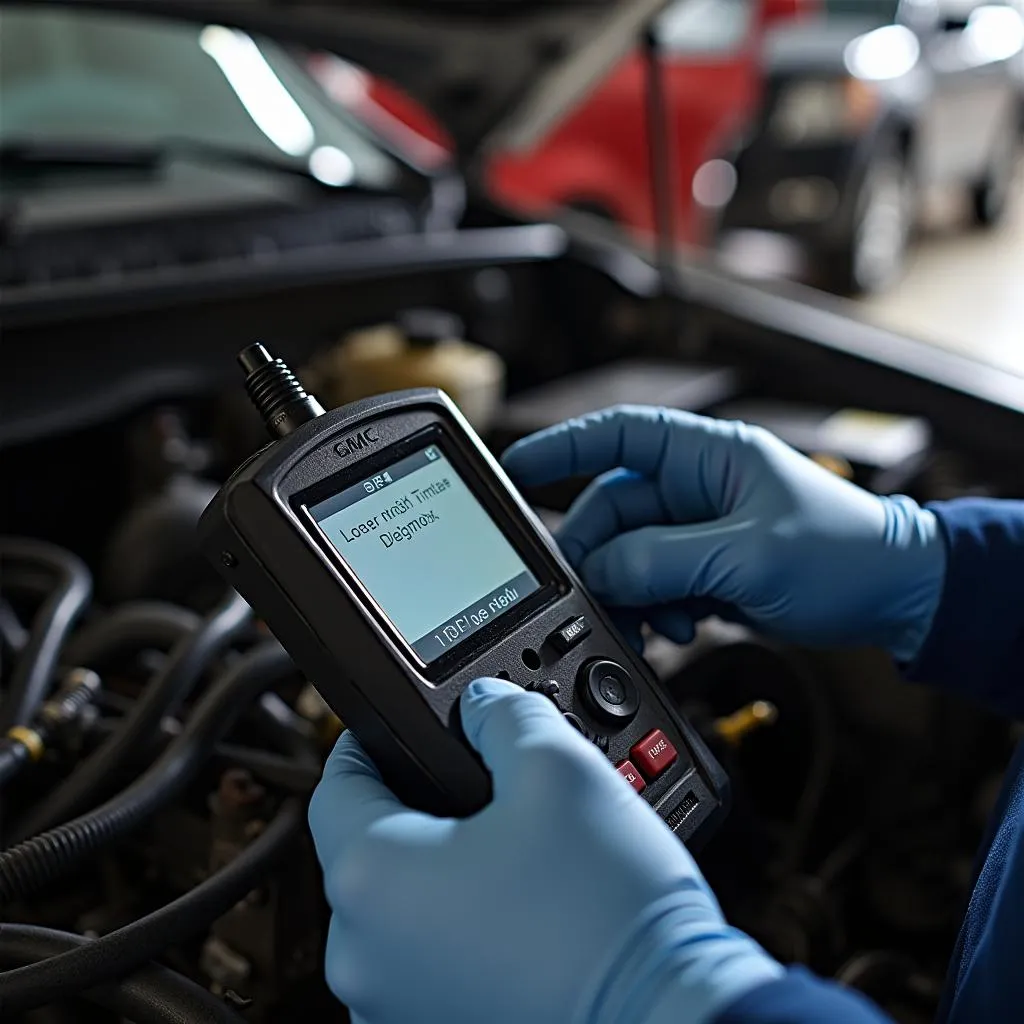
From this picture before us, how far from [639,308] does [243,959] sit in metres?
0.92

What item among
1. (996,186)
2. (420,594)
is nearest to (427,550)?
(420,594)

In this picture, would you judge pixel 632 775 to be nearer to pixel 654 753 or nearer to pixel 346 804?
pixel 654 753

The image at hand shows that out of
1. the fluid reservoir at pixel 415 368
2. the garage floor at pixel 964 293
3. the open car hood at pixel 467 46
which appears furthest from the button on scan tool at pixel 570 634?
the garage floor at pixel 964 293

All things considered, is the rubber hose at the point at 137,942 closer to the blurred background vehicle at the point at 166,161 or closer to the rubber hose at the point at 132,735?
the rubber hose at the point at 132,735

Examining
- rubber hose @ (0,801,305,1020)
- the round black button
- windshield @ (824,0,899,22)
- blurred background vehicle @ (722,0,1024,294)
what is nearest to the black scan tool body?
the round black button

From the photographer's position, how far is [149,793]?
0.66 m

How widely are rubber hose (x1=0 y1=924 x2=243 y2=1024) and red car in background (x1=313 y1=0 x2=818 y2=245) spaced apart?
100.0 inches

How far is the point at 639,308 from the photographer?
1.40 meters

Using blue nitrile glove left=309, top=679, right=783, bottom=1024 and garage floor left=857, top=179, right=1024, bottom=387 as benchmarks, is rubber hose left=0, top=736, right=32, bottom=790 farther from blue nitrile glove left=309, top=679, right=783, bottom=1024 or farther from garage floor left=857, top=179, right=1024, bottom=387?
garage floor left=857, top=179, right=1024, bottom=387

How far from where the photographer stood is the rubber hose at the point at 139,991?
1.85 ft

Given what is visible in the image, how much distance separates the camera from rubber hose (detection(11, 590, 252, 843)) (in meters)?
0.70

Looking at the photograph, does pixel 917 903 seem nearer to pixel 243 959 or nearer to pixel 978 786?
pixel 978 786

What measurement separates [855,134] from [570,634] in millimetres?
3127

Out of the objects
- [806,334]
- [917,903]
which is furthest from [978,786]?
[806,334]
